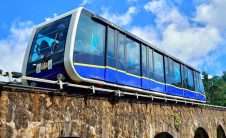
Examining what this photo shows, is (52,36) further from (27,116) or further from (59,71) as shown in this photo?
(27,116)

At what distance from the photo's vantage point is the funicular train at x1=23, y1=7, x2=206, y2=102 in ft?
29.6

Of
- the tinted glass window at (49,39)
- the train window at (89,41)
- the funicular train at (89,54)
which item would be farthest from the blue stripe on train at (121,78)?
the tinted glass window at (49,39)

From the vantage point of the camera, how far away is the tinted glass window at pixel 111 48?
1032 centimetres

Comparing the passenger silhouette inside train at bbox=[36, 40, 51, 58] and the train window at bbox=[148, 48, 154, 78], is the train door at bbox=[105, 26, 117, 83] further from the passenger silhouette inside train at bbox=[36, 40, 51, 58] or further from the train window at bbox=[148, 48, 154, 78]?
the train window at bbox=[148, 48, 154, 78]

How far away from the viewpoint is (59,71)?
29.7ft

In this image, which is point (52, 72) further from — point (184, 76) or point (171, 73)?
point (184, 76)

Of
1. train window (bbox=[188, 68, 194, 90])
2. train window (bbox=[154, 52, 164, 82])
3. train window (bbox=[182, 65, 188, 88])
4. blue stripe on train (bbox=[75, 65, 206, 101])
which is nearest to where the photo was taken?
blue stripe on train (bbox=[75, 65, 206, 101])

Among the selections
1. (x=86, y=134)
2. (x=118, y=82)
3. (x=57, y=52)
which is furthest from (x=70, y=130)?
(x=118, y=82)

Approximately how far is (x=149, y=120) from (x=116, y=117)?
2.51 meters

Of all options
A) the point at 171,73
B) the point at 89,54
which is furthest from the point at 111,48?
the point at 171,73

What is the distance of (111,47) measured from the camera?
34.8 ft

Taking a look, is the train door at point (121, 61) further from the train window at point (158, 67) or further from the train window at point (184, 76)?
the train window at point (184, 76)

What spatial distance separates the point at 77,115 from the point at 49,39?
120 inches

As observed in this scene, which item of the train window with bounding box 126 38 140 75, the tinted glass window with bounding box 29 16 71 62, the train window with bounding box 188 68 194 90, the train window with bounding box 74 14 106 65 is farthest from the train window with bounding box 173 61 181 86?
the tinted glass window with bounding box 29 16 71 62
